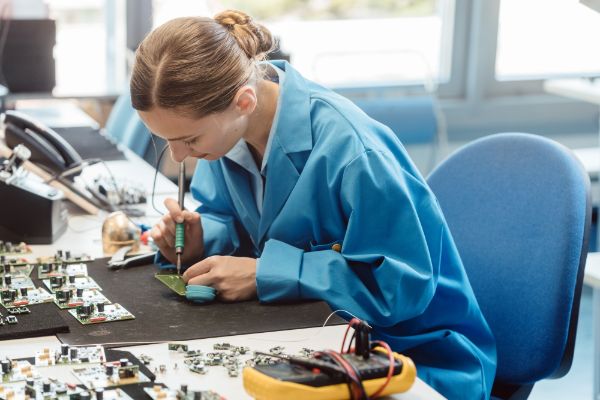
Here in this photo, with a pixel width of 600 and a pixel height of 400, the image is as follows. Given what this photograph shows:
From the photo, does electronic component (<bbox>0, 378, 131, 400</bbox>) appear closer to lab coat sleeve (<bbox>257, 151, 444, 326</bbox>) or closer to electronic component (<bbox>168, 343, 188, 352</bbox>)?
electronic component (<bbox>168, 343, 188, 352</bbox>)

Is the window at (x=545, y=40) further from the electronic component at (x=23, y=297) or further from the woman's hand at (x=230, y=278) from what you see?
the electronic component at (x=23, y=297)

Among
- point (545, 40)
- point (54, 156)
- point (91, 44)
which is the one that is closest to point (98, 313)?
point (54, 156)

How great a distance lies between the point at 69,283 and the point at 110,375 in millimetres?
445

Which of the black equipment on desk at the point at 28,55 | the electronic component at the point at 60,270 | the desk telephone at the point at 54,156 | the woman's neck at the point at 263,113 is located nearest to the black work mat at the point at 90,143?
the desk telephone at the point at 54,156

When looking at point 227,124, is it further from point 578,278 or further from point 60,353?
point 578,278

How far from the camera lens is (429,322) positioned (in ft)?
5.73

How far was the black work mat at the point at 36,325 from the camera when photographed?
1495 millimetres

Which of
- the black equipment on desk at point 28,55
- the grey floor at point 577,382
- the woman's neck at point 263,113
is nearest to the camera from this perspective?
the woman's neck at point 263,113

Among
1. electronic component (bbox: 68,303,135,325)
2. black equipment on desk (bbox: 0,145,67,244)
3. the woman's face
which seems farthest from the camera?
black equipment on desk (bbox: 0,145,67,244)

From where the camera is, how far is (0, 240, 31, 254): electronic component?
1.97 metres

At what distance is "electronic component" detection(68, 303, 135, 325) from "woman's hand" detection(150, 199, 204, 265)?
25 cm

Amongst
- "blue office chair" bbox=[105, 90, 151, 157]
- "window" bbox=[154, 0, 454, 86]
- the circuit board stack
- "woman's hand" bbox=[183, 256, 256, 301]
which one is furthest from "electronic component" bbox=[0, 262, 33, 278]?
"window" bbox=[154, 0, 454, 86]

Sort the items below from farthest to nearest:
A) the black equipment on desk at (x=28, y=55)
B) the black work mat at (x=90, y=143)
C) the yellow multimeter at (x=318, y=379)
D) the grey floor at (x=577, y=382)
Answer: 1. the black equipment on desk at (x=28, y=55)
2. the grey floor at (x=577, y=382)
3. the black work mat at (x=90, y=143)
4. the yellow multimeter at (x=318, y=379)

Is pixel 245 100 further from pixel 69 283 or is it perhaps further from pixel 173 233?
pixel 69 283
